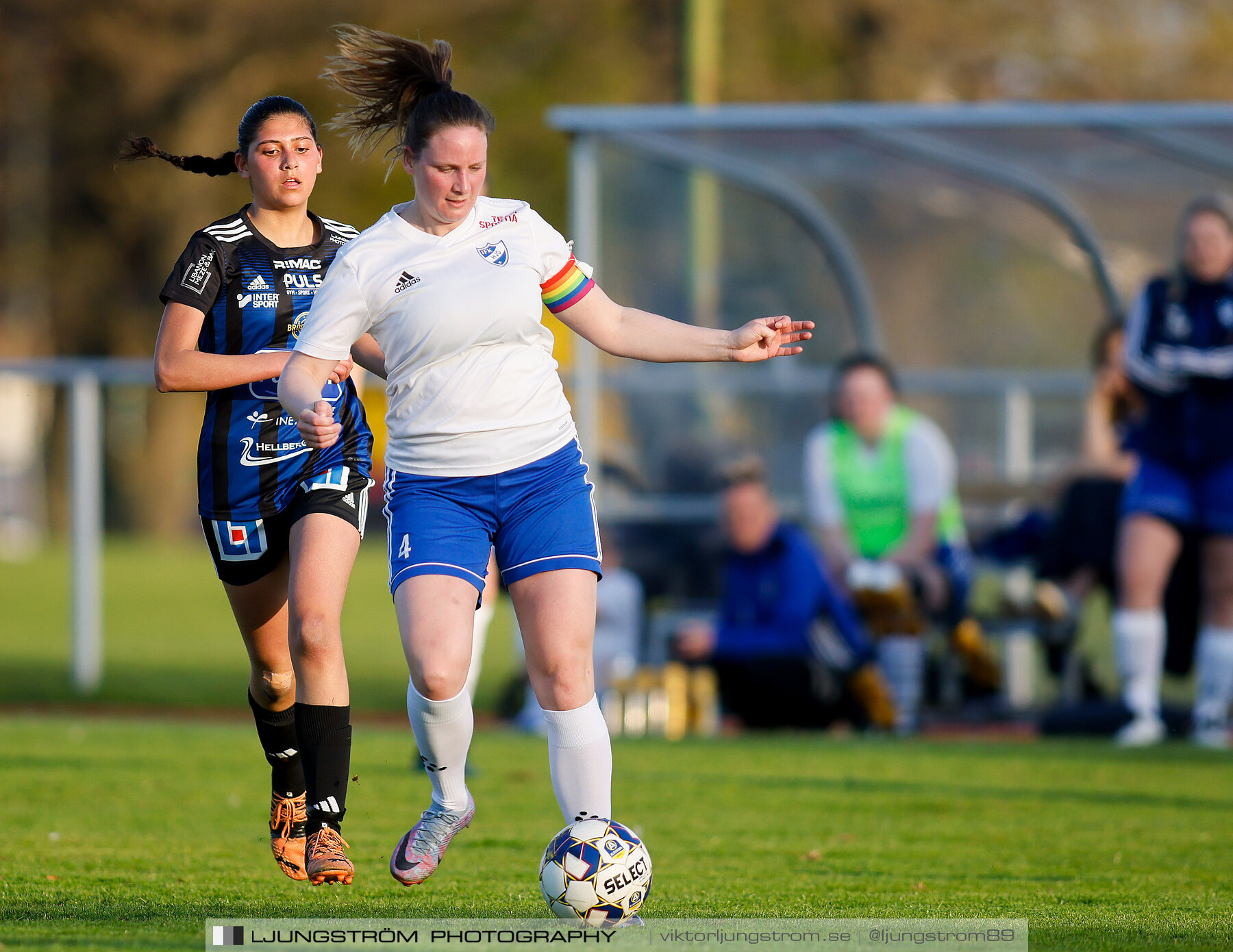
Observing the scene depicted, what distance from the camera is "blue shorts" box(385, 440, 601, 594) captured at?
4.46 meters

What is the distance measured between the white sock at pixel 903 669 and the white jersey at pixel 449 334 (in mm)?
5541

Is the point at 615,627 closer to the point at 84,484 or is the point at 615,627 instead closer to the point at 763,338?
the point at 84,484

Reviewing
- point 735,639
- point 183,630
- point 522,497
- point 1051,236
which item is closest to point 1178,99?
point 1051,236

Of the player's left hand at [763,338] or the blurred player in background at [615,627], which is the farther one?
the blurred player in background at [615,627]

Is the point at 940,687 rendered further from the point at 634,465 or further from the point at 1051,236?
the point at 1051,236

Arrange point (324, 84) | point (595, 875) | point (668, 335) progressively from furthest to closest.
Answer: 1. point (324, 84)
2. point (668, 335)
3. point (595, 875)

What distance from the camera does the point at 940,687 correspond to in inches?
396

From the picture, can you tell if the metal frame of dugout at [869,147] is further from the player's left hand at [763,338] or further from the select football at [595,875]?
the select football at [595,875]

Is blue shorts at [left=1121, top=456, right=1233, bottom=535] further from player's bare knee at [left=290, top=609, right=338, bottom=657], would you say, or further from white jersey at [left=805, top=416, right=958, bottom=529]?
player's bare knee at [left=290, top=609, right=338, bottom=657]

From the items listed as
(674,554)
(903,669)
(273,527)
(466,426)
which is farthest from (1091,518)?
(466,426)

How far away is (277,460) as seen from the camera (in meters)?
4.96

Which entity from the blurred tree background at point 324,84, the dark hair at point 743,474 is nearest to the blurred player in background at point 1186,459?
the dark hair at point 743,474

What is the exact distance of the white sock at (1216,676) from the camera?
8672 mm

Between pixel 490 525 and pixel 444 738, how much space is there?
0.60 meters
